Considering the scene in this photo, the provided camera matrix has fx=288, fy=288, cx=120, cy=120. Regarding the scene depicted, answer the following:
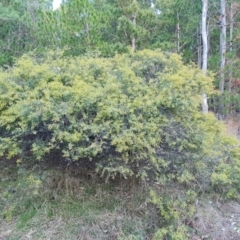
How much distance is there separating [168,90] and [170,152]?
692mm

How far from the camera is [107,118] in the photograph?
288 centimetres

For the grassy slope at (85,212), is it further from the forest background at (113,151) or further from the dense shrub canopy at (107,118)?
the dense shrub canopy at (107,118)

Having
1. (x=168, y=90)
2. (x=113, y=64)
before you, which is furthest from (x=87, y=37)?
(x=168, y=90)

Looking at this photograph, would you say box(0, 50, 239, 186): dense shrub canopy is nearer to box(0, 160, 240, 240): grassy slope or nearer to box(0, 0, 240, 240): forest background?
box(0, 0, 240, 240): forest background

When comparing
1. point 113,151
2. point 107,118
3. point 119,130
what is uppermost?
point 107,118

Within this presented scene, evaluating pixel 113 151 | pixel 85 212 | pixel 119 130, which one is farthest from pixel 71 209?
pixel 119 130

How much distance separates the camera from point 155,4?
32.7 ft

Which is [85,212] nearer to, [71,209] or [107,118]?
[71,209]

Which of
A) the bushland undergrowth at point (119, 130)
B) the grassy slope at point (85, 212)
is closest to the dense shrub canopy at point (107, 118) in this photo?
the bushland undergrowth at point (119, 130)

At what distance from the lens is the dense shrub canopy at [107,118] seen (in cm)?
278

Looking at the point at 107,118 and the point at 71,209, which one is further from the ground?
the point at 107,118

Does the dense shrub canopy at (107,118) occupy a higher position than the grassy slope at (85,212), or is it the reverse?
the dense shrub canopy at (107,118)

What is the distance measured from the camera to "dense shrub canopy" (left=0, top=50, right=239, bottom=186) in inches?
109

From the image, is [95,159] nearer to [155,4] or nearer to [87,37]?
[87,37]
